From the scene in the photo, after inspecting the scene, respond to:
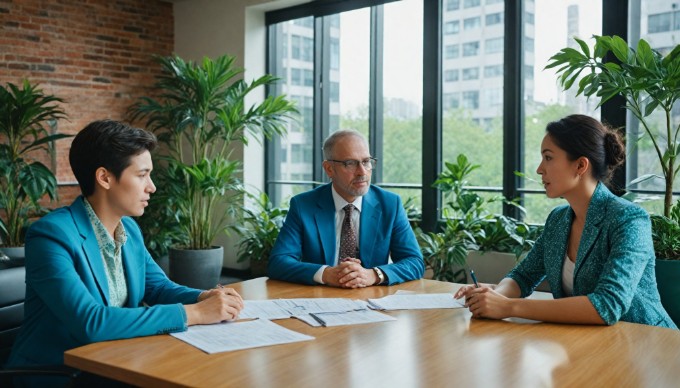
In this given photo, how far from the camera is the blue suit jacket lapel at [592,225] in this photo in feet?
7.46

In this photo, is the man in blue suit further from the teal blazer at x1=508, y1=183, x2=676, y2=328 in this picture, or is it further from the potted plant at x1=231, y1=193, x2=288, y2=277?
the potted plant at x1=231, y1=193, x2=288, y2=277

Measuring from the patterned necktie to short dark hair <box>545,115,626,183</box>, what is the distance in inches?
39.1

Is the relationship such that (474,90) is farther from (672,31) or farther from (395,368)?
(395,368)

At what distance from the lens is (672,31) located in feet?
14.7

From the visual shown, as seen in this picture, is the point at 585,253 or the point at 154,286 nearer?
the point at 585,253

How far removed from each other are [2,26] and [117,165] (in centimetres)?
503

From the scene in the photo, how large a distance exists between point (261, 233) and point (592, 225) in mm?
4206

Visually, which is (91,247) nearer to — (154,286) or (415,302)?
(154,286)

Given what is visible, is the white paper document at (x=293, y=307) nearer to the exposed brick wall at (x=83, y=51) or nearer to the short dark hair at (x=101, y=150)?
the short dark hair at (x=101, y=150)

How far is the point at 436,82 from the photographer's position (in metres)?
5.69

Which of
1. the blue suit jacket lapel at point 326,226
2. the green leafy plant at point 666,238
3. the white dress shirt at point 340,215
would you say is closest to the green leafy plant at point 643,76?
the green leafy plant at point 666,238

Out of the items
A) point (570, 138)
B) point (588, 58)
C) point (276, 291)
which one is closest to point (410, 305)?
point (276, 291)

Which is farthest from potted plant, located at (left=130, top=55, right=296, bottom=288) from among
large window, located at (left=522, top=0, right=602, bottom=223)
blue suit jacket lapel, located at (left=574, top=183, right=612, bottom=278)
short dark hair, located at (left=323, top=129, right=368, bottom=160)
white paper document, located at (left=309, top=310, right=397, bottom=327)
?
blue suit jacket lapel, located at (left=574, top=183, right=612, bottom=278)

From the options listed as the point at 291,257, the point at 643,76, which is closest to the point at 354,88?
the point at 643,76
